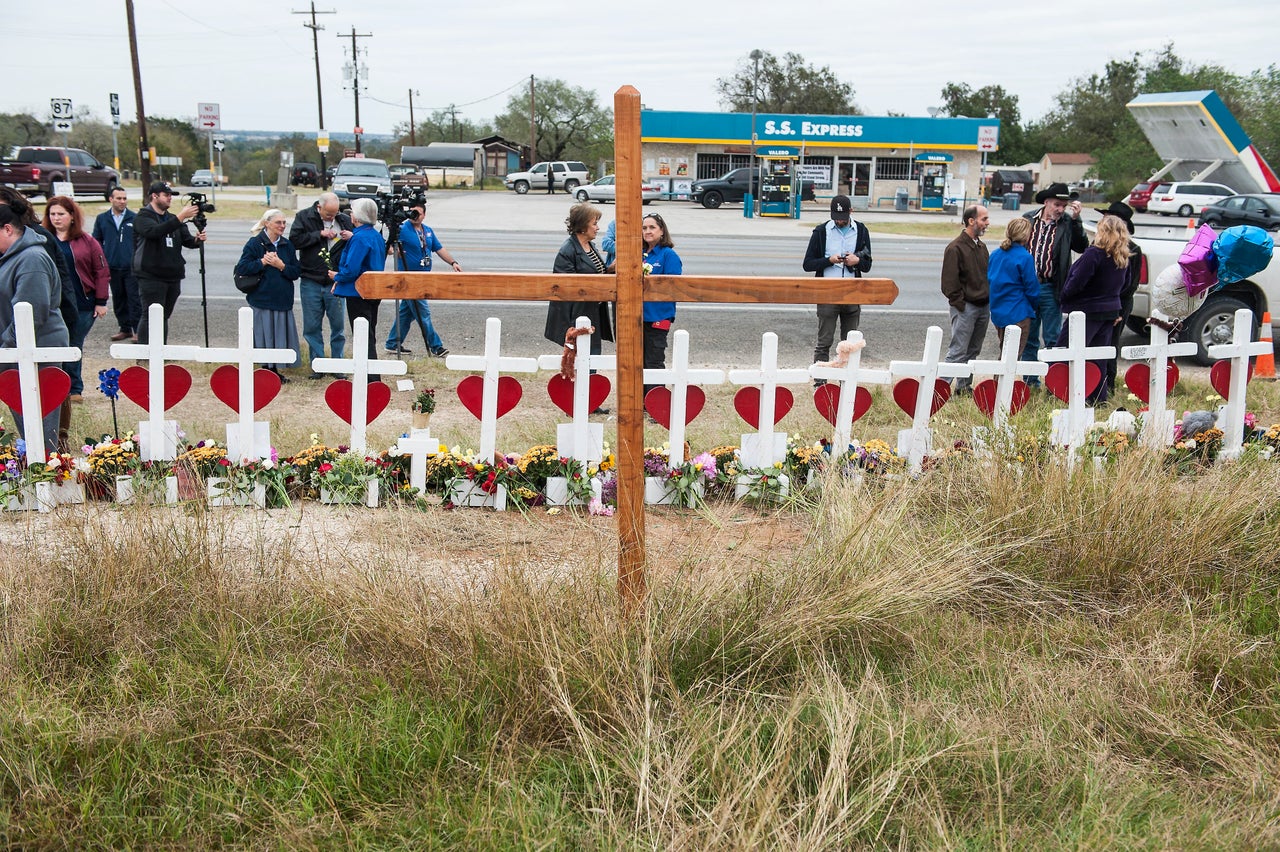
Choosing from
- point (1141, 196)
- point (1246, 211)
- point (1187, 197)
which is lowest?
point (1246, 211)

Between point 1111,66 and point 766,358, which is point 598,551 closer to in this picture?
point 766,358

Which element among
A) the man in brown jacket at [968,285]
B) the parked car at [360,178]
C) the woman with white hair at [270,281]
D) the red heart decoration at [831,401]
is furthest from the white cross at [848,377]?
the parked car at [360,178]

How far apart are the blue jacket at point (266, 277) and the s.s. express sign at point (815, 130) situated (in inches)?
1826

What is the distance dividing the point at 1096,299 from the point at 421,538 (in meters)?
6.01

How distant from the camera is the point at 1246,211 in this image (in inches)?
1201

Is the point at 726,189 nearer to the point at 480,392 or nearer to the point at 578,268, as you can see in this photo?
the point at 578,268

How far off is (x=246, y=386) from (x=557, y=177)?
5249cm

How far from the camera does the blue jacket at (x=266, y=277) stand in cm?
905

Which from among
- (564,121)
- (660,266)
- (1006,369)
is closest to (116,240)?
(660,266)

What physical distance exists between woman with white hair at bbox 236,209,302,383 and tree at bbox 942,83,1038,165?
3782 inches

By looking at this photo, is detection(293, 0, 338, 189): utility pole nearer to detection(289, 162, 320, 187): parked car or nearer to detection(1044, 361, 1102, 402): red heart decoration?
detection(289, 162, 320, 187): parked car

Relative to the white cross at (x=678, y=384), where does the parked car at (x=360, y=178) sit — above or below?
above

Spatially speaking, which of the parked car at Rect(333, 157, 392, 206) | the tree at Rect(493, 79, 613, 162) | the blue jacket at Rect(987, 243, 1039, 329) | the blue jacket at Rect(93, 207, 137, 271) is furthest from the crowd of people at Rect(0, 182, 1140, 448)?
the tree at Rect(493, 79, 613, 162)

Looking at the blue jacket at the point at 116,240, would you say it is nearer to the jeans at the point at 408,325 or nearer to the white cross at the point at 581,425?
the jeans at the point at 408,325
